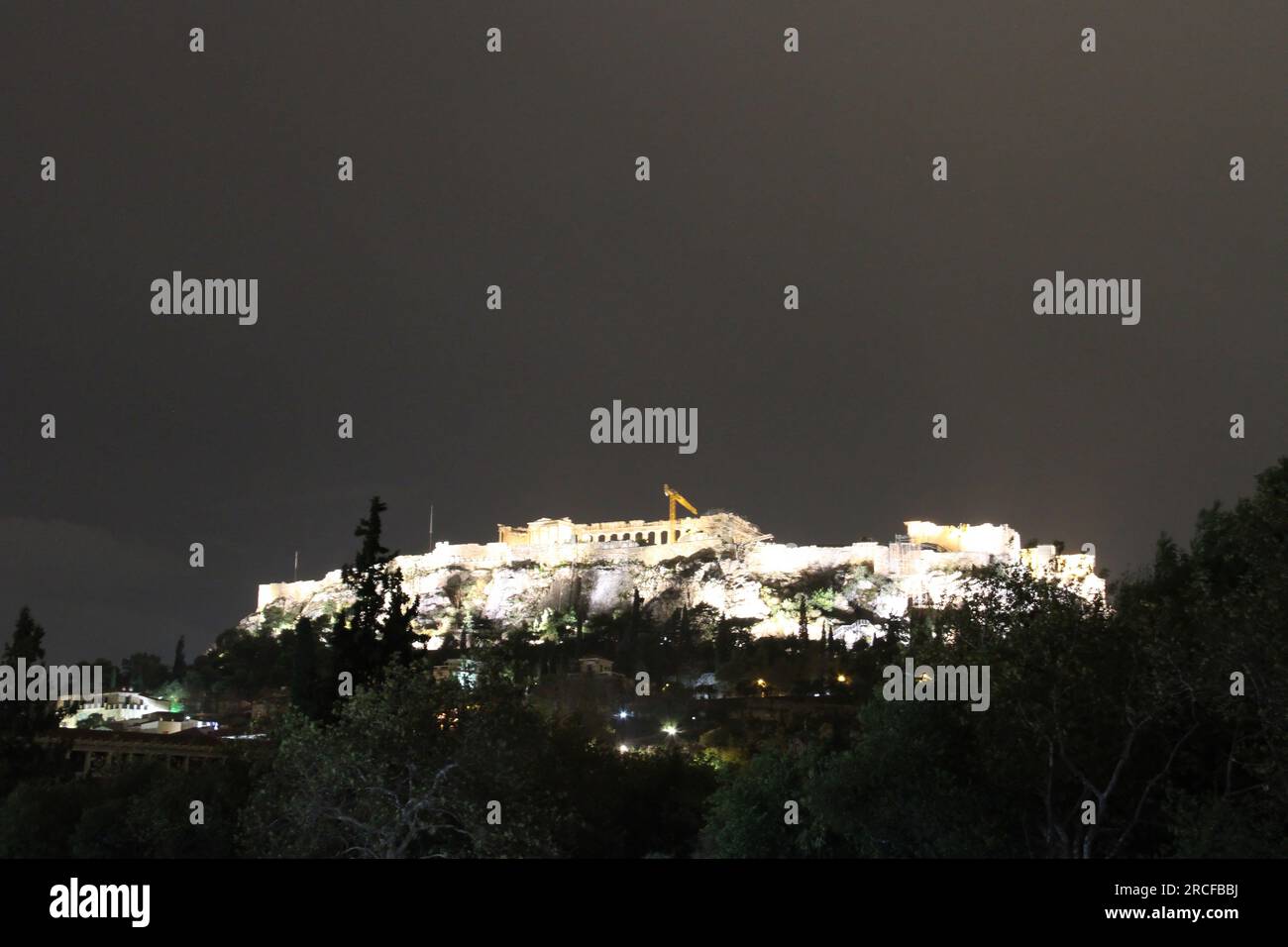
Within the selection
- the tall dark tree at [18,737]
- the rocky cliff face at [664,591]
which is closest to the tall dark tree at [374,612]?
the tall dark tree at [18,737]

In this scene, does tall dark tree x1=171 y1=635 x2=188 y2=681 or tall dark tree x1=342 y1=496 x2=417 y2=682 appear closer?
tall dark tree x1=342 y1=496 x2=417 y2=682

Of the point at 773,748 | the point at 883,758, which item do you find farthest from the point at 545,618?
the point at 883,758

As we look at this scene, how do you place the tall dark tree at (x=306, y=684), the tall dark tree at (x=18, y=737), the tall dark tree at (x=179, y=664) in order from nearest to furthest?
the tall dark tree at (x=306, y=684) < the tall dark tree at (x=18, y=737) < the tall dark tree at (x=179, y=664)

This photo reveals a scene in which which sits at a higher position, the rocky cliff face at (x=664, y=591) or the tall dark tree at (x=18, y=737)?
the rocky cliff face at (x=664, y=591)

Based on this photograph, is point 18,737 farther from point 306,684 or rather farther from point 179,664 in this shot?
point 179,664


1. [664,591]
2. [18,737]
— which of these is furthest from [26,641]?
[664,591]

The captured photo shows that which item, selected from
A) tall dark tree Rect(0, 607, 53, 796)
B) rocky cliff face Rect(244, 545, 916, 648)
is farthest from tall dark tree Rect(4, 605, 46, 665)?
rocky cliff face Rect(244, 545, 916, 648)

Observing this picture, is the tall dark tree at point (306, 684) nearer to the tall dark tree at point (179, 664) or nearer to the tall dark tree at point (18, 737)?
the tall dark tree at point (18, 737)

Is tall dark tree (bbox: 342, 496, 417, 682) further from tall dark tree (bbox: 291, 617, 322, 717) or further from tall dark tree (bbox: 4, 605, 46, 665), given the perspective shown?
tall dark tree (bbox: 4, 605, 46, 665)

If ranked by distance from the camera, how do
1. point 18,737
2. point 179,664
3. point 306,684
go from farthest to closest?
point 179,664, point 18,737, point 306,684

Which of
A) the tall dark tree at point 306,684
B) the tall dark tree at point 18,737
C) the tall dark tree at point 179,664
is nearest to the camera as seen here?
the tall dark tree at point 306,684
